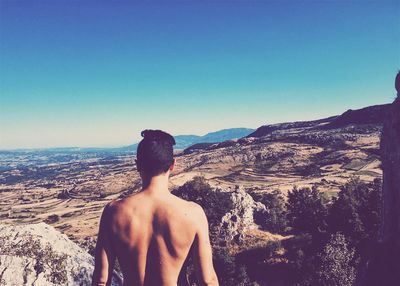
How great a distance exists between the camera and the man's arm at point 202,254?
14.1 feet

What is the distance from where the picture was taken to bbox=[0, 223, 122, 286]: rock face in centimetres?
1152

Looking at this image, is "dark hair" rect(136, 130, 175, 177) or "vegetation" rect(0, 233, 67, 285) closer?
"dark hair" rect(136, 130, 175, 177)

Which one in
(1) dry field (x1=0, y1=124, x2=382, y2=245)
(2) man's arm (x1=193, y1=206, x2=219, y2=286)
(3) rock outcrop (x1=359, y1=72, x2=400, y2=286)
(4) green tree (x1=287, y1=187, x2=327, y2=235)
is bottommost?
(1) dry field (x1=0, y1=124, x2=382, y2=245)

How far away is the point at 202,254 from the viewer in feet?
14.4

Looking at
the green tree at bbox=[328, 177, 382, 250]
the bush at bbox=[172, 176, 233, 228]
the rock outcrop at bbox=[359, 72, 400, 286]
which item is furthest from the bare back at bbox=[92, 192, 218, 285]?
the bush at bbox=[172, 176, 233, 228]

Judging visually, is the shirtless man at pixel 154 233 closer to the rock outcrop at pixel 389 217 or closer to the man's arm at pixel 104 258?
the man's arm at pixel 104 258

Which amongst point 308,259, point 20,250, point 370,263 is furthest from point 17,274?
point 308,259

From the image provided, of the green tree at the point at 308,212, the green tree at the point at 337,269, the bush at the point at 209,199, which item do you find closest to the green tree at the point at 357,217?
the green tree at the point at 308,212

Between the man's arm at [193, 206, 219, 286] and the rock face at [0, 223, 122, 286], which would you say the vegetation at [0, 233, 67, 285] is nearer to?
the rock face at [0, 223, 122, 286]

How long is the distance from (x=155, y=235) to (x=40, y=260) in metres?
9.58

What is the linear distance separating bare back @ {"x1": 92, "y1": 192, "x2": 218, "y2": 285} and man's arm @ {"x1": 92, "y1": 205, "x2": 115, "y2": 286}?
76mm

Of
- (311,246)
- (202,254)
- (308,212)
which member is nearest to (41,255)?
(202,254)

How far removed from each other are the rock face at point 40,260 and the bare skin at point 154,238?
717cm

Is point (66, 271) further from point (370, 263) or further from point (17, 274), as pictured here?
point (370, 263)
